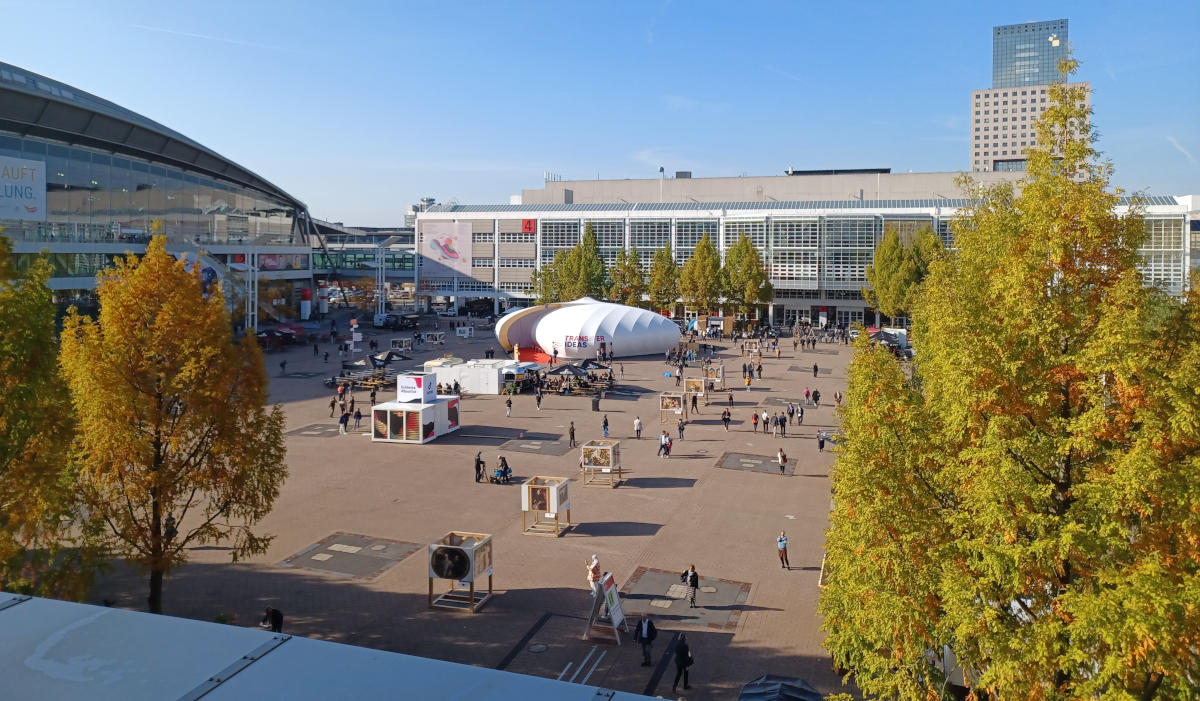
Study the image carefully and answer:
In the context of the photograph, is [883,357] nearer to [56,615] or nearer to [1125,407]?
[1125,407]

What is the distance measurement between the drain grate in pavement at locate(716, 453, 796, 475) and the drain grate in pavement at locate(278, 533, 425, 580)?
A: 1254 centimetres

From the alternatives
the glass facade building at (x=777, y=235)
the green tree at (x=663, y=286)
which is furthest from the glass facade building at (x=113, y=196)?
the green tree at (x=663, y=286)

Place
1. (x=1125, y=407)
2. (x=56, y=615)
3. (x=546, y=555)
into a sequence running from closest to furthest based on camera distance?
(x=56, y=615), (x=1125, y=407), (x=546, y=555)

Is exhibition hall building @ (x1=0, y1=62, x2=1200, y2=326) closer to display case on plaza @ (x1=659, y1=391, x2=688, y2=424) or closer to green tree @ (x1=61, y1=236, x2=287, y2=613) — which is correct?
display case on plaza @ (x1=659, y1=391, x2=688, y2=424)

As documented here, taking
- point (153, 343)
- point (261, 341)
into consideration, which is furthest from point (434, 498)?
point (261, 341)

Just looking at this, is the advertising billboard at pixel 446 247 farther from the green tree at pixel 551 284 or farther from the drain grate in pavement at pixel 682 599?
the drain grate in pavement at pixel 682 599

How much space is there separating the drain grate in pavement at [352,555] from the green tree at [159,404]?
12.7ft

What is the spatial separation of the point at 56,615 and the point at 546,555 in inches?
612

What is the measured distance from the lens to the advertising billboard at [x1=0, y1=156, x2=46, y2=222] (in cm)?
5209

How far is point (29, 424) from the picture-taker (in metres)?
11.2

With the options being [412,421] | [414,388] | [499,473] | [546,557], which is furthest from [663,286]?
[546,557]

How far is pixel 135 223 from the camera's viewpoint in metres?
66.4

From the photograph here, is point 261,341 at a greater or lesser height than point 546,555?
greater

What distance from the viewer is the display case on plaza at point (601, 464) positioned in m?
25.9
